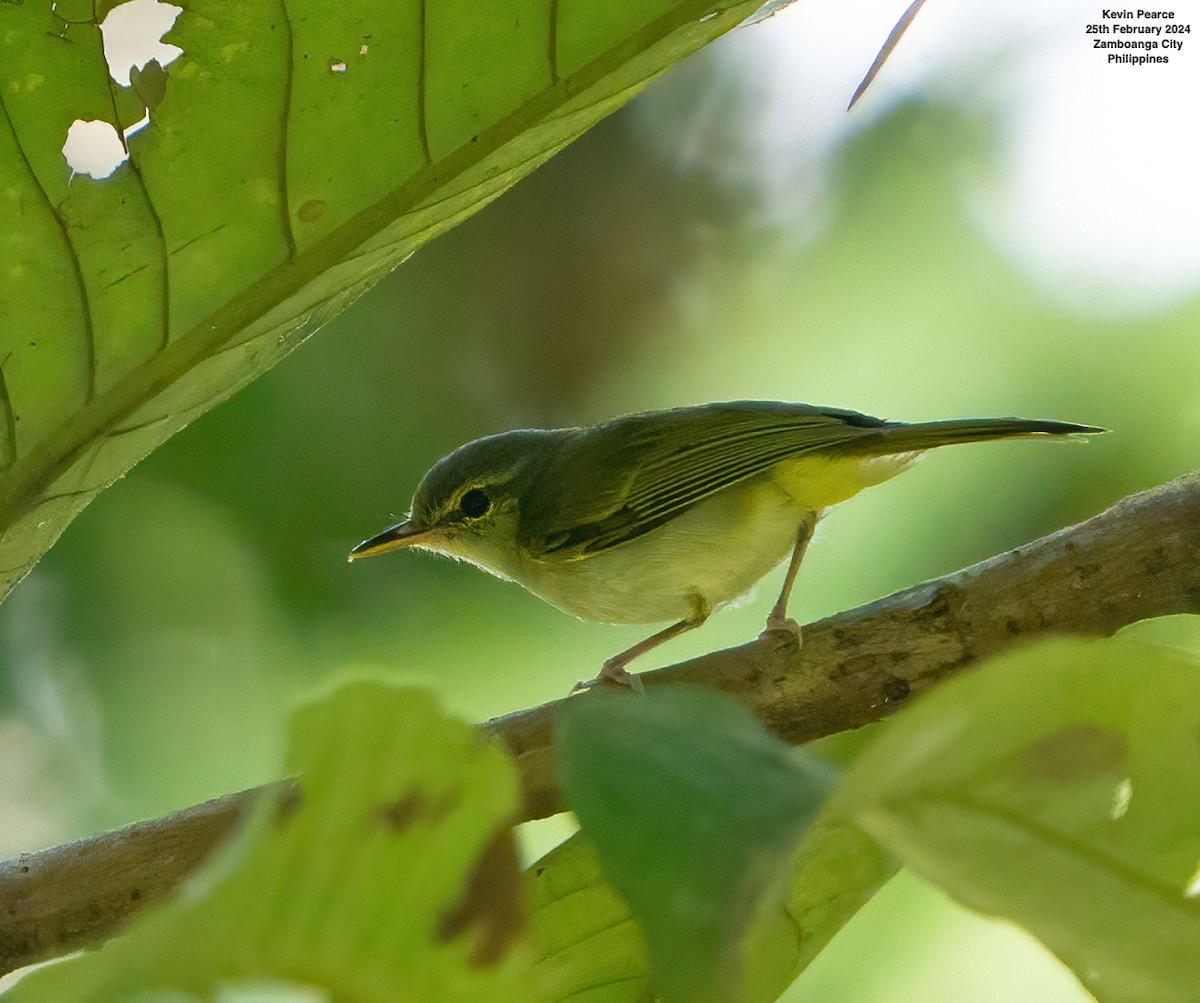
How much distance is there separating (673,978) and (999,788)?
0.74 feet

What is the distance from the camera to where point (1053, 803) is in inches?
30.1

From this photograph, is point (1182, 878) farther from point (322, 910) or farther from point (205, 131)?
point (205, 131)

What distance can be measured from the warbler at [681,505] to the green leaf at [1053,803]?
1.71 m

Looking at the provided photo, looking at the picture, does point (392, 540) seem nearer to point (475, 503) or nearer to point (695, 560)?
point (475, 503)

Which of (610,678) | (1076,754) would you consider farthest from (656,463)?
(1076,754)

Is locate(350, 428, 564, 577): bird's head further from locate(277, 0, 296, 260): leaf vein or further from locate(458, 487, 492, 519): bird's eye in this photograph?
locate(277, 0, 296, 260): leaf vein

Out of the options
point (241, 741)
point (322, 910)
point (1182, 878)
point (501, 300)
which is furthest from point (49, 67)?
point (501, 300)

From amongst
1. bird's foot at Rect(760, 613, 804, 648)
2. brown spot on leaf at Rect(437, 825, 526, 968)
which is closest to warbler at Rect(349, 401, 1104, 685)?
Answer: bird's foot at Rect(760, 613, 804, 648)

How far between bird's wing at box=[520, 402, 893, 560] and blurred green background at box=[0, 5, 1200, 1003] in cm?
43

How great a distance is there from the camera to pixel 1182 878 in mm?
948

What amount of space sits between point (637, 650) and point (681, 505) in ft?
1.23

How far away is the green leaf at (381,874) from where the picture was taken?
25.1 inches

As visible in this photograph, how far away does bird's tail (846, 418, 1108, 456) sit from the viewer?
89.7 inches

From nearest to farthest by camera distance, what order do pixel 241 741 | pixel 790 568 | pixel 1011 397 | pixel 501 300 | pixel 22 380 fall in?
pixel 22 380 → pixel 790 568 → pixel 1011 397 → pixel 241 741 → pixel 501 300
